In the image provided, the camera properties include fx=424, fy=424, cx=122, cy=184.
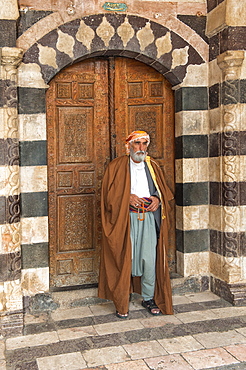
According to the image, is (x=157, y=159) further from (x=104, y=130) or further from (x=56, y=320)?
(x=56, y=320)

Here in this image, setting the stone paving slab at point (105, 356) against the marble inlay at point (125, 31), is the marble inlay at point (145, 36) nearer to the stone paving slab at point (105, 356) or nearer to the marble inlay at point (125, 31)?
the marble inlay at point (125, 31)

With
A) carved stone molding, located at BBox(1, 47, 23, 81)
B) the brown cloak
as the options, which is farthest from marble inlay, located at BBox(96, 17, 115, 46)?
the brown cloak

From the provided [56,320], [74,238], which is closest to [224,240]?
[74,238]

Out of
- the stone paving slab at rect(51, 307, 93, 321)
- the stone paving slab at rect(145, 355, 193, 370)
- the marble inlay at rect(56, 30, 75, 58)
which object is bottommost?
the stone paving slab at rect(145, 355, 193, 370)

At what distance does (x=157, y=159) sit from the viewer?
5.32m

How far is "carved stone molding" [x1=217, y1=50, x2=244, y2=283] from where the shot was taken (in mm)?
4801

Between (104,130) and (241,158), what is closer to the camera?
(241,158)

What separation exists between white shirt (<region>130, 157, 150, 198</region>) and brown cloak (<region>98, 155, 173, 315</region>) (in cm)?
11

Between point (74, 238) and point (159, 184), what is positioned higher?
point (159, 184)

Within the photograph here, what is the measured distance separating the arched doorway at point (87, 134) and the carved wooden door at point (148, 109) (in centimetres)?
1

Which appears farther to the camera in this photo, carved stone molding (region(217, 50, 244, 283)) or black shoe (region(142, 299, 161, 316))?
carved stone molding (region(217, 50, 244, 283))

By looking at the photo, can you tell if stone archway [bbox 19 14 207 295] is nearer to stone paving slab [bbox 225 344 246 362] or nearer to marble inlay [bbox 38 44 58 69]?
marble inlay [bbox 38 44 58 69]

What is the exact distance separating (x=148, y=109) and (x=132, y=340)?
8.98ft

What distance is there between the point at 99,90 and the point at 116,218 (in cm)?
165
